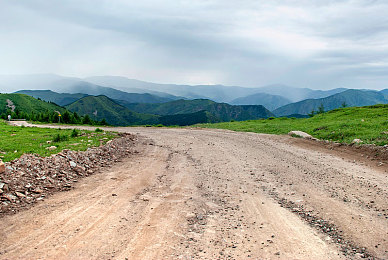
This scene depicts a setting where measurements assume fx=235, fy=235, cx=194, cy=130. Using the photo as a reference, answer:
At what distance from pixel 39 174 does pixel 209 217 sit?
5.86m

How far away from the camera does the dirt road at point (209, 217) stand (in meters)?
4.21

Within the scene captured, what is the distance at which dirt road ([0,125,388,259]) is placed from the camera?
4.21m

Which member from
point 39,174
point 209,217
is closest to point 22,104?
point 39,174

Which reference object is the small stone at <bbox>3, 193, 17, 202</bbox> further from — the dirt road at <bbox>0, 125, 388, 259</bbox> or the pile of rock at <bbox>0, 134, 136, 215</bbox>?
the dirt road at <bbox>0, 125, 388, 259</bbox>

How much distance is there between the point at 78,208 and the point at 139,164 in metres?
5.02

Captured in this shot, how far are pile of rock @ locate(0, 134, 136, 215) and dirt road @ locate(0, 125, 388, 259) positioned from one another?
53 cm

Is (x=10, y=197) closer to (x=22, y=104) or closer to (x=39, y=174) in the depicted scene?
(x=39, y=174)

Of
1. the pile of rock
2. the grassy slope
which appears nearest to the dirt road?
the pile of rock

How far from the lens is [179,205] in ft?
20.4

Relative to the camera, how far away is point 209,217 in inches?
218

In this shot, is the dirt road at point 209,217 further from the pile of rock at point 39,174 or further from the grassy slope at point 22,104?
the grassy slope at point 22,104

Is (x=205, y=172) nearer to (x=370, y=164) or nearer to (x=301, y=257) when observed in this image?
(x=301, y=257)

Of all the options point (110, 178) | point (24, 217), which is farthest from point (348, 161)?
point (24, 217)

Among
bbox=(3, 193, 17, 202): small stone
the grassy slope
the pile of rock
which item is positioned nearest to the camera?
bbox=(3, 193, 17, 202): small stone
